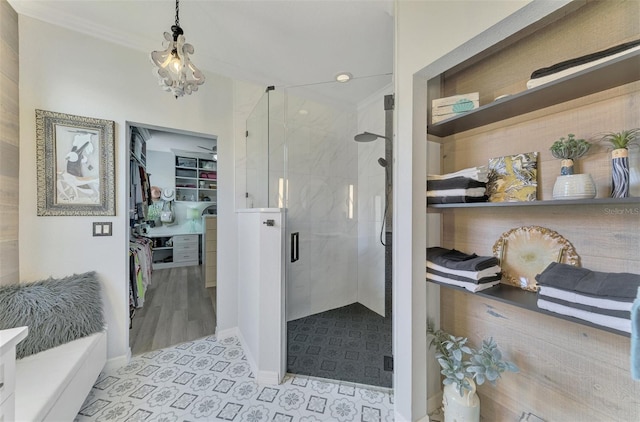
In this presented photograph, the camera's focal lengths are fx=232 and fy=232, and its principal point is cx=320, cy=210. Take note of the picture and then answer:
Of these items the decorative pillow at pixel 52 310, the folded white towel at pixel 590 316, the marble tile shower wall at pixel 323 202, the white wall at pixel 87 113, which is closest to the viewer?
the folded white towel at pixel 590 316

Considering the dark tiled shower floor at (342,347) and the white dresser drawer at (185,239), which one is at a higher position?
the white dresser drawer at (185,239)

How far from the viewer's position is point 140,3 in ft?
4.87

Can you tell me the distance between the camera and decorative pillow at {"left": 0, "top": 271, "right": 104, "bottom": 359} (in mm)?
1404

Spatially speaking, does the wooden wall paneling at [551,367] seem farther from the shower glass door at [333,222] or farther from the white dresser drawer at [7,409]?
the white dresser drawer at [7,409]

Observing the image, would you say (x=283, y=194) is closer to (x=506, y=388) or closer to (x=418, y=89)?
(x=418, y=89)

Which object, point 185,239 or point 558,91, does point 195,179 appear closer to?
Answer: point 185,239

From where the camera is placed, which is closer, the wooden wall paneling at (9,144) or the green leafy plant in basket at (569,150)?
the green leafy plant in basket at (569,150)

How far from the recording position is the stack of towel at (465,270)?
3.56ft

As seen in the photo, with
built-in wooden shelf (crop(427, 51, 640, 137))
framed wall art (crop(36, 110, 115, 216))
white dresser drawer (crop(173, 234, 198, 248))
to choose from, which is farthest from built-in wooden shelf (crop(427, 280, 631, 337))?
white dresser drawer (crop(173, 234, 198, 248))

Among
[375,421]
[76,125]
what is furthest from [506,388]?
[76,125]

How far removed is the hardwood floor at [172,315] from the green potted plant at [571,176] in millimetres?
2855

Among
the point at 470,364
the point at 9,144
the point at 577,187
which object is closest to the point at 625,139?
the point at 577,187

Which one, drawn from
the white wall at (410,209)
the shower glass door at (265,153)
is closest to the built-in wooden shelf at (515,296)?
the white wall at (410,209)

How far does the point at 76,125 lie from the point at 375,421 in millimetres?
2870
